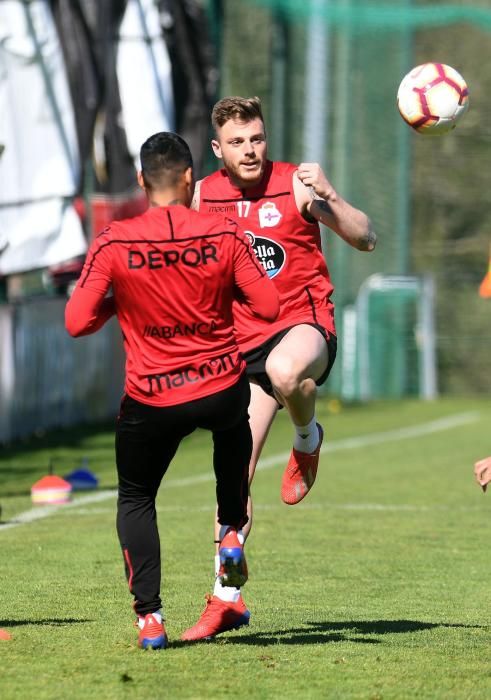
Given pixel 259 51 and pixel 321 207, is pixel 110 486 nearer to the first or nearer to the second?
pixel 321 207

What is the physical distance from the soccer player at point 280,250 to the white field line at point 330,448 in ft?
11.9

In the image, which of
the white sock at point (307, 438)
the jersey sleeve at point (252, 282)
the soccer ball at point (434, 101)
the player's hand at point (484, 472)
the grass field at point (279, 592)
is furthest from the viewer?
the soccer ball at point (434, 101)

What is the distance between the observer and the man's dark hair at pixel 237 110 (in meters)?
6.87

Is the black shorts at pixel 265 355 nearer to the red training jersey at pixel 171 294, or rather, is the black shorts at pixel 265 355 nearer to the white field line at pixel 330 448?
the red training jersey at pixel 171 294

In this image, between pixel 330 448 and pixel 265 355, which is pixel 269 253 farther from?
pixel 330 448

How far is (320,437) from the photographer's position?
301 inches

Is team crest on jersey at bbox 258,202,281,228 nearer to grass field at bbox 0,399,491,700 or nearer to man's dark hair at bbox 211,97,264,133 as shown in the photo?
man's dark hair at bbox 211,97,264,133

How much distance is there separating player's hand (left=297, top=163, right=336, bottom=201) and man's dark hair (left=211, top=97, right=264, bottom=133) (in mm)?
402

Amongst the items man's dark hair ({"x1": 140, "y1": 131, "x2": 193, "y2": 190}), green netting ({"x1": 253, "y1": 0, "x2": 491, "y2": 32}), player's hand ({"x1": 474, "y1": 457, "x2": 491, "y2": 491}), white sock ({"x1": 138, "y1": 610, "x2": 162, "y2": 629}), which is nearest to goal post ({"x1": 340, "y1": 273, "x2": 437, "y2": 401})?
green netting ({"x1": 253, "y1": 0, "x2": 491, "y2": 32})

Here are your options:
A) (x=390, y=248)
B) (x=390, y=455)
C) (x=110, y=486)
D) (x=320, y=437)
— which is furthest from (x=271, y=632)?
(x=390, y=248)

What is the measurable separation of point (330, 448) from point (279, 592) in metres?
10.4

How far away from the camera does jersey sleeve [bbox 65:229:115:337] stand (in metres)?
5.75

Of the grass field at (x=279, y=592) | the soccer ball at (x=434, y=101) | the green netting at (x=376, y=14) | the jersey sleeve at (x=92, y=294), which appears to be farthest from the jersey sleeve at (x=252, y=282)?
the green netting at (x=376, y=14)

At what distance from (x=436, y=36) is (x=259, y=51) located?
17.9 ft
